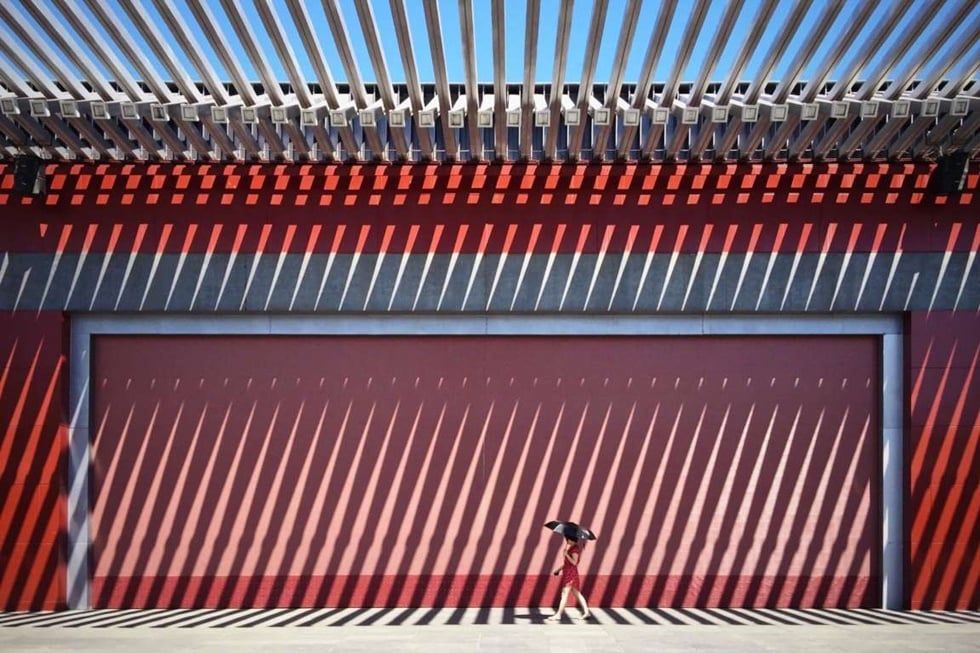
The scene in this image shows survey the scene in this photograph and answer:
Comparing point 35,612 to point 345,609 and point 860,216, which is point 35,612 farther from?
point 860,216

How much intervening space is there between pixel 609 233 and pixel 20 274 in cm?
725

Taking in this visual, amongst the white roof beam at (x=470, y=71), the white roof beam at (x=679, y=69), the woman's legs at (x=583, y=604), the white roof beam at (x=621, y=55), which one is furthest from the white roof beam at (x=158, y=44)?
the woman's legs at (x=583, y=604)

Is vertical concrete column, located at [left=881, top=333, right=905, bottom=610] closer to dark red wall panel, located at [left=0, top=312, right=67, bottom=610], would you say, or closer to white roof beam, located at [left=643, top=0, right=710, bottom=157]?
white roof beam, located at [left=643, top=0, right=710, bottom=157]

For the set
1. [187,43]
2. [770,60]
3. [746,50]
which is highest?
[770,60]

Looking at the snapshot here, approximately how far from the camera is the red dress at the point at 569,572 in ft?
34.9

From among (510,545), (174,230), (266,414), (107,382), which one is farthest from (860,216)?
(107,382)

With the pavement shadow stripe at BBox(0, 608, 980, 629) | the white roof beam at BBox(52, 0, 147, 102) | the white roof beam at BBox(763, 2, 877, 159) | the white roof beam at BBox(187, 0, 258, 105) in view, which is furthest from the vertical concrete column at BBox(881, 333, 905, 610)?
the white roof beam at BBox(52, 0, 147, 102)

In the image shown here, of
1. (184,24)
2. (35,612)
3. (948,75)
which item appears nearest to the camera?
(184,24)

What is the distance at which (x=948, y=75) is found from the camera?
31.3ft

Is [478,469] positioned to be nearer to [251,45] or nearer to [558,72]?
[558,72]

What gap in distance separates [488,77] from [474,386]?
3.71 m

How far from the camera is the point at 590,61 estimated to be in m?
8.57

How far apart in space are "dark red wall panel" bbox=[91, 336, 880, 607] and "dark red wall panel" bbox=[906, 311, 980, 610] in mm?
498

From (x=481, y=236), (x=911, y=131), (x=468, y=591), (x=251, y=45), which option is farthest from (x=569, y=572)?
(x=251, y=45)
